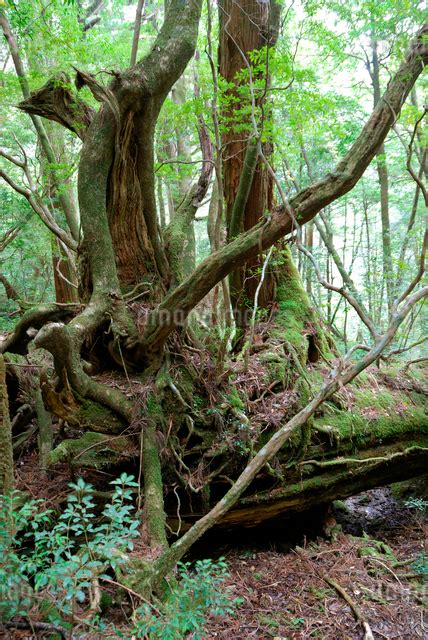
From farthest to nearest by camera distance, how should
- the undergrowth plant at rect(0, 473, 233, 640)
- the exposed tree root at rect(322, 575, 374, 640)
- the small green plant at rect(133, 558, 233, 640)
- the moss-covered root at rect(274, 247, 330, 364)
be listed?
the moss-covered root at rect(274, 247, 330, 364)
the exposed tree root at rect(322, 575, 374, 640)
the small green plant at rect(133, 558, 233, 640)
the undergrowth plant at rect(0, 473, 233, 640)

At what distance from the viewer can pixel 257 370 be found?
16.0 feet

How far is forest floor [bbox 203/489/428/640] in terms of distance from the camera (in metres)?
3.41

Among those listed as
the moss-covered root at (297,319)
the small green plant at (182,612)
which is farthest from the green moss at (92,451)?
the moss-covered root at (297,319)

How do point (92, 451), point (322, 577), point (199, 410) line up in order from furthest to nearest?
point (199, 410) < point (322, 577) < point (92, 451)

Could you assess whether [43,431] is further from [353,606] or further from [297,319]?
[297,319]

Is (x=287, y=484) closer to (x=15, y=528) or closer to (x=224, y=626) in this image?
(x=224, y=626)

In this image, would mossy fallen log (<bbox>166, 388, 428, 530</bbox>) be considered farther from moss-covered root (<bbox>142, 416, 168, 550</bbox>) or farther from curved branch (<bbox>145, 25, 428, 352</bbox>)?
curved branch (<bbox>145, 25, 428, 352</bbox>)


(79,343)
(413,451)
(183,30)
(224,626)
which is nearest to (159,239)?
(79,343)

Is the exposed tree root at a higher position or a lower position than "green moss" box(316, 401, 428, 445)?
lower

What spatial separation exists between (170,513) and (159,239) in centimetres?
286

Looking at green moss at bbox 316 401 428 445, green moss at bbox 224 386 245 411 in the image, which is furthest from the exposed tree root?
green moss at bbox 224 386 245 411

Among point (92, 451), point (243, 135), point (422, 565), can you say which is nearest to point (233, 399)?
point (92, 451)

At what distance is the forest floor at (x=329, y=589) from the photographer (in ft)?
11.2

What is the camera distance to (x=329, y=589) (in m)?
3.87
